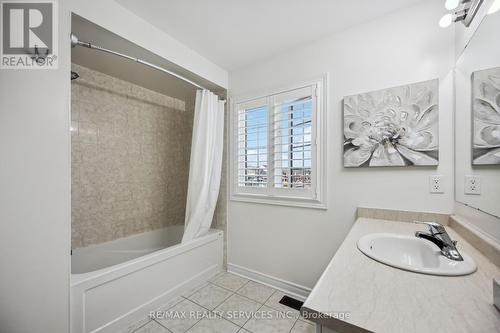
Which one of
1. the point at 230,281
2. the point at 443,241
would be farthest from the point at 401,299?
the point at 230,281

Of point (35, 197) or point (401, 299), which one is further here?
point (35, 197)

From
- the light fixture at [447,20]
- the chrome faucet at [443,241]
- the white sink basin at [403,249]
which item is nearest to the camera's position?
the chrome faucet at [443,241]

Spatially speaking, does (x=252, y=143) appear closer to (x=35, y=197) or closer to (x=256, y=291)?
(x=256, y=291)

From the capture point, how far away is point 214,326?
1495 mm

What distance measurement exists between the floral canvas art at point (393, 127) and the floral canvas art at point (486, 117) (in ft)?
0.92

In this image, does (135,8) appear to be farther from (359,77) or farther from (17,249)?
(359,77)

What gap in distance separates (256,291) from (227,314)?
0.41 meters

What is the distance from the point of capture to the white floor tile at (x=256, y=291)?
184 centimetres

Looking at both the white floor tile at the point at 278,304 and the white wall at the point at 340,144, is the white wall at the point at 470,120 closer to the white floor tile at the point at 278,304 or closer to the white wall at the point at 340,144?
the white wall at the point at 340,144

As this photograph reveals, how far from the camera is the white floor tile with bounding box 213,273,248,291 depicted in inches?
80.2

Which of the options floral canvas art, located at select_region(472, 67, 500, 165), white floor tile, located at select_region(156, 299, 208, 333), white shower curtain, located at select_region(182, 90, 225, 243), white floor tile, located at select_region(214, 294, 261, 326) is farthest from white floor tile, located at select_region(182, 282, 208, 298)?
floral canvas art, located at select_region(472, 67, 500, 165)

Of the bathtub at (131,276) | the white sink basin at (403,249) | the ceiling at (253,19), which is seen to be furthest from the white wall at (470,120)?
the bathtub at (131,276)

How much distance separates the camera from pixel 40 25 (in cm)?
116

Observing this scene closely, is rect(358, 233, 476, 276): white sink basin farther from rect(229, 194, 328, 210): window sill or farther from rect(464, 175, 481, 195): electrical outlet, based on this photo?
rect(229, 194, 328, 210): window sill
